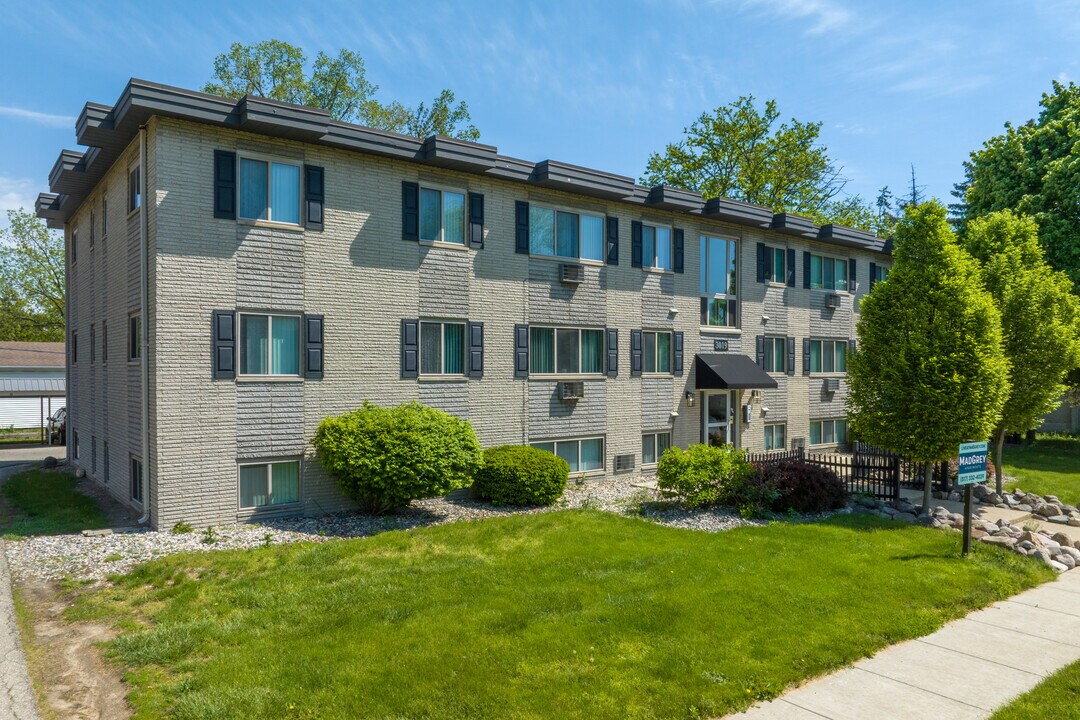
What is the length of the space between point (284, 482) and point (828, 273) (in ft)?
69.3

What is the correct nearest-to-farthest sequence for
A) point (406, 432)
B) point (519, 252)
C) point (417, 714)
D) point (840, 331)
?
point (417, 714), point (406, 432), point (519, 252), point (840, 331)

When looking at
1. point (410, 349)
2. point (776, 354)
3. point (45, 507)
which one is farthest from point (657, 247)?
point (45, 507)

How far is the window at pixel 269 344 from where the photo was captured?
13758 millimetres

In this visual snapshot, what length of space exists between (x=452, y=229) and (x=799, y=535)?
1000 cm

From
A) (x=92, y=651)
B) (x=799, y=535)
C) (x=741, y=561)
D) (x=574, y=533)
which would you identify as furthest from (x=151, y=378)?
(x=799, y=535)

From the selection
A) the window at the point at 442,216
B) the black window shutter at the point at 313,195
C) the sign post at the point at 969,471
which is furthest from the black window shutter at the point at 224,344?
the sign post at the point at 969,471

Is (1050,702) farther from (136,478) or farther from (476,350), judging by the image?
(136,478)

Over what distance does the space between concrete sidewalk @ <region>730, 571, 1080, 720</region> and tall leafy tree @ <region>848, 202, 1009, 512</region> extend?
241 inches

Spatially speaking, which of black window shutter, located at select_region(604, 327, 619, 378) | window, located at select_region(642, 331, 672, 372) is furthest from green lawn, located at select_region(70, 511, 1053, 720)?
window, located at select_region(642, 331, 672, 372)

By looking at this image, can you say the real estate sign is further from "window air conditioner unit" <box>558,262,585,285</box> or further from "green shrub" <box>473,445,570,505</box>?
"window air conditioner unit" <box>558,262,585,285</box>

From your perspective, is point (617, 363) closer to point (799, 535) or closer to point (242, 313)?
point (799, 535)

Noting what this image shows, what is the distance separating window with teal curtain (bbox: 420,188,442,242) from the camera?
52.6ft

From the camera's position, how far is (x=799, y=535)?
12766mm

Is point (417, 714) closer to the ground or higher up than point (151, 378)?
closer to the ground
